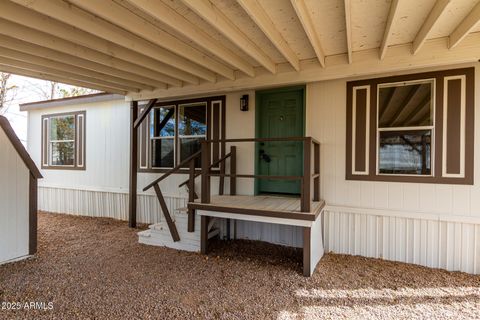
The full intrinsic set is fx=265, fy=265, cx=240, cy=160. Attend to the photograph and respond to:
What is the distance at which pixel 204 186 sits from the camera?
3891mm

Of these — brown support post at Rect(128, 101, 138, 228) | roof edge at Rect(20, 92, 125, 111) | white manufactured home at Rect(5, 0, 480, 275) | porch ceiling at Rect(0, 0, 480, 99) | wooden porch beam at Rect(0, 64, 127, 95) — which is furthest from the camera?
roof edge at Rect(20, 92, 125, 111)

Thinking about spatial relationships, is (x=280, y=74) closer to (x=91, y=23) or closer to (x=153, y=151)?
(x=91, y=23)

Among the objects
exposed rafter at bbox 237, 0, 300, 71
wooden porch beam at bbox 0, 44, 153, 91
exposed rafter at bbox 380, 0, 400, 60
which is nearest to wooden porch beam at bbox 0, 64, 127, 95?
wooden porch beam at bbox 0, 44, 153, 91

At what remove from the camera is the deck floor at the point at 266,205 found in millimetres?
3296

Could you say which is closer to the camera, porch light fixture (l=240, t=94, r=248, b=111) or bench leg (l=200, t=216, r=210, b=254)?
bench leg (l=200, t=216, r=210, b=254)

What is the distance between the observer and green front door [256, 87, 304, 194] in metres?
4.42

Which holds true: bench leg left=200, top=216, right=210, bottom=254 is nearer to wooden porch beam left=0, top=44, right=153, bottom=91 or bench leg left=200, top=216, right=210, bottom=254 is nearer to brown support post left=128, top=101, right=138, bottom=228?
brown support post left=128, top=101, right=138, bottom=228

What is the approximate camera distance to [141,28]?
9.12ft

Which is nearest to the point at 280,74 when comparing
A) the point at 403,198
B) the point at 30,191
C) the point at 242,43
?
the point at 242,43

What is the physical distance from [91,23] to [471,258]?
522 cm

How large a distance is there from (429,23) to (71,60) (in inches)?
169

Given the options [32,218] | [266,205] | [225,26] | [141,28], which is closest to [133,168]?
[32,218]

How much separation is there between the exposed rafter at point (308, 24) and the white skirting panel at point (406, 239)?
2.31 m

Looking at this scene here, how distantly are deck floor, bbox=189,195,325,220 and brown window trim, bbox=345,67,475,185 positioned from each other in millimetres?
967
